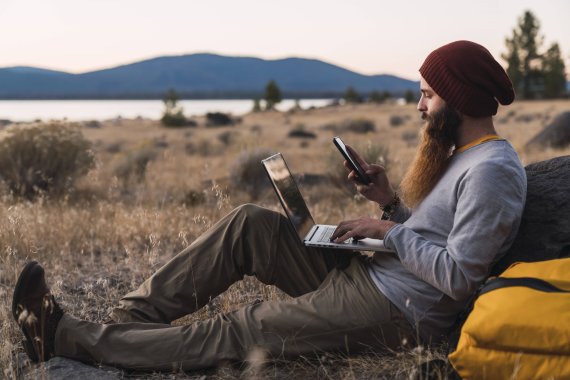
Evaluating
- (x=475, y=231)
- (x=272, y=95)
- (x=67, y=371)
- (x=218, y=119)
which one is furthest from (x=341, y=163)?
(x=272, y=95)

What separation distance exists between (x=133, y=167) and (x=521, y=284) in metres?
10.8

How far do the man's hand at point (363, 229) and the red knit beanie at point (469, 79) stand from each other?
2.02 ft

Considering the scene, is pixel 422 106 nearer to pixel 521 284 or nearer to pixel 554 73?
pixel 521 284

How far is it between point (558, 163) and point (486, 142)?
85cm

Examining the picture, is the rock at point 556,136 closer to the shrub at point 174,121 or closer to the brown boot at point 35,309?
the brown boot at point 35,309

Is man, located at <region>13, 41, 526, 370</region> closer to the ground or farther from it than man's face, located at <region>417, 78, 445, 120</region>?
closer to the ground

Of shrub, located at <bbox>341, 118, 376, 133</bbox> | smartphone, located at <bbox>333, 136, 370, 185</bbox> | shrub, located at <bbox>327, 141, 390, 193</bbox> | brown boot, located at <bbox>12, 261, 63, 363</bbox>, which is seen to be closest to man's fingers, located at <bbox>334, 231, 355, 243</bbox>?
smartphone, located at <bbox>333, 136, 370, 185</bbox>

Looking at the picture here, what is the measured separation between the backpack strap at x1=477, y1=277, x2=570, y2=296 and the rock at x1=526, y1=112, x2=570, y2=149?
1207cm

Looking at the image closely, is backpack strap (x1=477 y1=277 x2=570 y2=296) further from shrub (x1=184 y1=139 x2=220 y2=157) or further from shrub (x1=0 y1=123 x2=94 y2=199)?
shrub (x1=184 y1=139 x2=220 y2=157)

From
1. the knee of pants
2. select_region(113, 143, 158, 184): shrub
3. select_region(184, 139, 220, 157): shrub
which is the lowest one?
select_region(184, 139, 220, 157): shrub

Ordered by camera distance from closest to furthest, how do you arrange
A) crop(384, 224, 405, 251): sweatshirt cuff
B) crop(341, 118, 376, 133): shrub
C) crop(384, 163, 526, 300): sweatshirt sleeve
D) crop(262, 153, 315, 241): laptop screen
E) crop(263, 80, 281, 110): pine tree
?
crop(384, 163, 526, 300): sweatshirt sleeve → crop(384, 224, 405, 251): sweatshirt cuff → crop(262, 153, 315, 241): laptop screen → crop(341, 118, 376, 133): shrub → crop(263, 80, 281, 110): pine tree

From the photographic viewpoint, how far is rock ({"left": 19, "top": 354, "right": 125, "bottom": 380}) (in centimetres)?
312

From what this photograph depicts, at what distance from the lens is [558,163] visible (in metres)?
3.64

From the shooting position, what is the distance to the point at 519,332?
2494 millimetres
